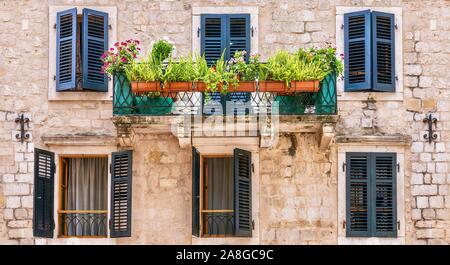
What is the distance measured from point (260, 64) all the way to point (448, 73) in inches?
131

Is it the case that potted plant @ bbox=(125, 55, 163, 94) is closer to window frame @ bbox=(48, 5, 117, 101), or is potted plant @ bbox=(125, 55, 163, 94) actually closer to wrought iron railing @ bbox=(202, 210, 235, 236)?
window frame @ bbox=(48, 5, 117, 101)

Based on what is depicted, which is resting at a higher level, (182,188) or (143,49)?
(143,49)

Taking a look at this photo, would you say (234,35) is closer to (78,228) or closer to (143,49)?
(143,49)

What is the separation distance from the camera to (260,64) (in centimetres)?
2508

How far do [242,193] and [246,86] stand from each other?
1792 mm

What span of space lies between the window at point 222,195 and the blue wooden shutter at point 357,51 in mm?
2070

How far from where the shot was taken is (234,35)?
2650 cm

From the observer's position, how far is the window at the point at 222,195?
25.7 metres

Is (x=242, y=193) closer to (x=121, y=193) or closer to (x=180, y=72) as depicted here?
(x=121, y=193)

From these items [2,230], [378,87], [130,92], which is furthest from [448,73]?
[2,230]

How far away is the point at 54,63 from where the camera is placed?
26.5 metres

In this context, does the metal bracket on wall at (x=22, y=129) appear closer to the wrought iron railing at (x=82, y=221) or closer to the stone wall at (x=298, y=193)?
the wrought iron railing at (x=82, y=221)

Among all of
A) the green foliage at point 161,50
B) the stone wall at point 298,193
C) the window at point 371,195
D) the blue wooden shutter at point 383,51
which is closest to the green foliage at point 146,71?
the green foliage at point 161,50

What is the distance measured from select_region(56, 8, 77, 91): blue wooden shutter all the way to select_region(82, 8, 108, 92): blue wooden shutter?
0.57 ft
